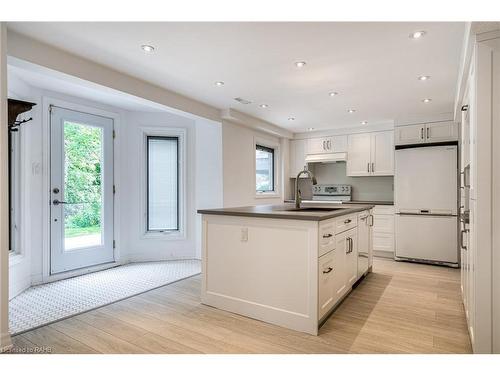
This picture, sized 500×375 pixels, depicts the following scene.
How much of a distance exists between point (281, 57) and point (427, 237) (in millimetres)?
3624

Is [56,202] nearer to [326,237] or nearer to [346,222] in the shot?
[326,237]

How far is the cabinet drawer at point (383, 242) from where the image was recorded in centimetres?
498

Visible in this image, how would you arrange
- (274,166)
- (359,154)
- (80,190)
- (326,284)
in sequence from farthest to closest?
(274,166), (359,154), (80,190), (326,284)

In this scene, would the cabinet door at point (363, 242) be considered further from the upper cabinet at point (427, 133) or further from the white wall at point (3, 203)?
the white wall at point (3, 203)

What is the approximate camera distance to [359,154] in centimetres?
555

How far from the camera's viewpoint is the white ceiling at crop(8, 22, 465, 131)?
2.19 m

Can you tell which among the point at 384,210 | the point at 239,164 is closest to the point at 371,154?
the point at 384,210

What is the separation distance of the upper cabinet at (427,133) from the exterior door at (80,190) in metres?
4.55

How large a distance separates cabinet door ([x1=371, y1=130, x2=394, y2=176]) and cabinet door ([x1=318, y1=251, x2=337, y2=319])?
10.7ft

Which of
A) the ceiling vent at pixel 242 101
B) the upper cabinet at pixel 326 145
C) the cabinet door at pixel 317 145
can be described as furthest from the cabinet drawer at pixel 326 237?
the cabinet door at pixel 317 145

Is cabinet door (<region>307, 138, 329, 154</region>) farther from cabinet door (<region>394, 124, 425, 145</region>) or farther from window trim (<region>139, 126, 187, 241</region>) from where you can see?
window trim (<region>139, 126, 187, 241</region>)

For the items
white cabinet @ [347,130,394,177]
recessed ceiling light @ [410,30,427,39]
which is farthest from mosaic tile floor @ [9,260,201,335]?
recessed ceiling light @ [410,30,427,39]
